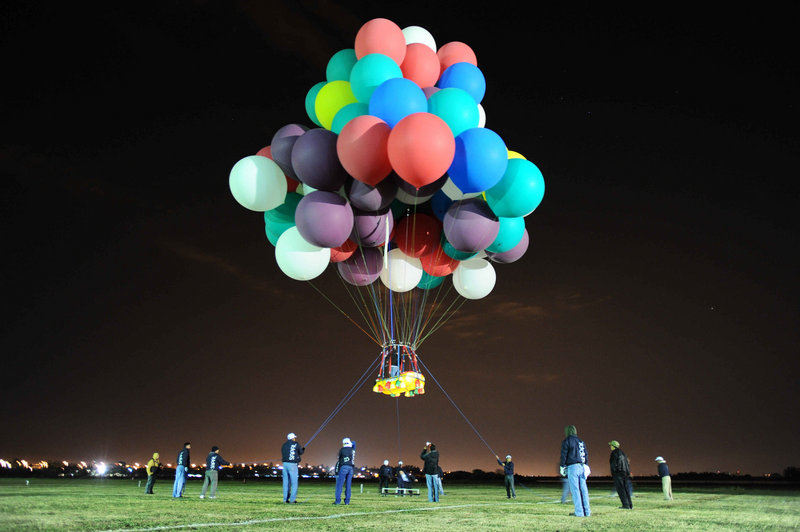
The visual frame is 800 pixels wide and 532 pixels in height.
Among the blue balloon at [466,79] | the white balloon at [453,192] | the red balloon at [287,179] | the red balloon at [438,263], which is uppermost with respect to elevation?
the blue balloon at [466,79]

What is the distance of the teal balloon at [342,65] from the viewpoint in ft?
37.0

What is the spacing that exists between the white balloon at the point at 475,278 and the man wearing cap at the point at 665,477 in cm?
919

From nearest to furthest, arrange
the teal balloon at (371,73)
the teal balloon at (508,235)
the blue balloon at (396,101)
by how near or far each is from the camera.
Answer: the blue balloon at (396,101) → the teal balloon at (371,73) → the teal balloon at (508,235)

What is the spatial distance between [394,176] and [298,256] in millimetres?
2648

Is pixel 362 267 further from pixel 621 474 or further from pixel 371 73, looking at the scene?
pixel 621 474

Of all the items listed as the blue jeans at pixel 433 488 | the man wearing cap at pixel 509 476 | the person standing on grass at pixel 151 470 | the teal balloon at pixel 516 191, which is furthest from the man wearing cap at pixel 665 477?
the person standing on grass at pixel 151 470

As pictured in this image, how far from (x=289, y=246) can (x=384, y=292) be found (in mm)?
3051

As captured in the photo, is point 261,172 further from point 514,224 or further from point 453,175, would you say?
point 514,224

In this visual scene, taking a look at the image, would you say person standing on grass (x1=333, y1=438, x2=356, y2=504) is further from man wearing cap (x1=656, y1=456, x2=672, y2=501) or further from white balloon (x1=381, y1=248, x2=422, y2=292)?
man wearing cap (x1=656, y1=456, x2=672, y2=501)

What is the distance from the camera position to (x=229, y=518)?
877 cm

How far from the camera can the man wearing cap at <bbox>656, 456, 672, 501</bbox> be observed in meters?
17.0

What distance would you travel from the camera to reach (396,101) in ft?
30.5

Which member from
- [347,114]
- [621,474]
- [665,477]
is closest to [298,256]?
[347,114]

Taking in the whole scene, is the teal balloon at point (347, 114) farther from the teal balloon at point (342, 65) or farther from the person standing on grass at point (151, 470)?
the person standing on grass at point (151, 470)
